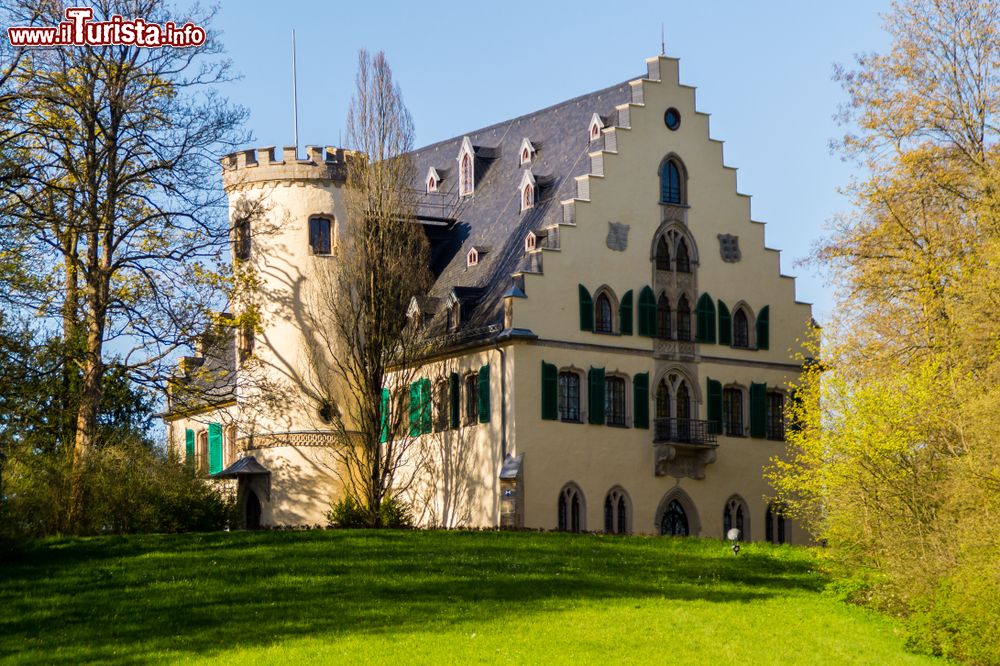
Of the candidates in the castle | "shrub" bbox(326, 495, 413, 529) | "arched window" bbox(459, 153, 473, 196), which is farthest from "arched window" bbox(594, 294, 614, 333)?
"arched window" bbox(459, 153, 473, 196)

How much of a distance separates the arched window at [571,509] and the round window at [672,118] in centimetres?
1231

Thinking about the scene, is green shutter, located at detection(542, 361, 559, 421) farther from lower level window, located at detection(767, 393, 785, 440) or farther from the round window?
the round window

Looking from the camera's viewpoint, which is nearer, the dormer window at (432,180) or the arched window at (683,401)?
the arched window at (683,401)

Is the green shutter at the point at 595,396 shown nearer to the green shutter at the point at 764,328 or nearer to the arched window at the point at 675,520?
the arched window at the point at 675,520

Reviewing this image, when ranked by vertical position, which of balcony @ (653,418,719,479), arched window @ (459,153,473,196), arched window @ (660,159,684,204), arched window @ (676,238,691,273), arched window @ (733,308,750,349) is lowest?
balcony @ (653,418,719,479)

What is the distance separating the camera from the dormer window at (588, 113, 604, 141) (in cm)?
5812

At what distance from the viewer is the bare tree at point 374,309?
179 ft

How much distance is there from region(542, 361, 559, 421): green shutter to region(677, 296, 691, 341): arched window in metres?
5.34

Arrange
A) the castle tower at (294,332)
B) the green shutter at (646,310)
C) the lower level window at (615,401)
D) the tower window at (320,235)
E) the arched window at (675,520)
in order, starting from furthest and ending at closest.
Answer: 1. the tower window at (320,235)
2. the castle tower at (294,332)
3. the green shutter at (646,310)
4. the arched window at (675,520)
5. the lower level window at (615,401)

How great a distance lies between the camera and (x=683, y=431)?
5647 cm

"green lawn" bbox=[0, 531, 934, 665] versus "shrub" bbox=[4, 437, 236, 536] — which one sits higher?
"shrub" bbox=[4, 437, 236, 536]

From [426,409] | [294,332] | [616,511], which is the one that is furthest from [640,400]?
[294,332]

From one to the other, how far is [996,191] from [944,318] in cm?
528

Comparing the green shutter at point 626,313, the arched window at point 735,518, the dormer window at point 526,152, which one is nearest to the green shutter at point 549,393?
the green shutter at point 626,313
